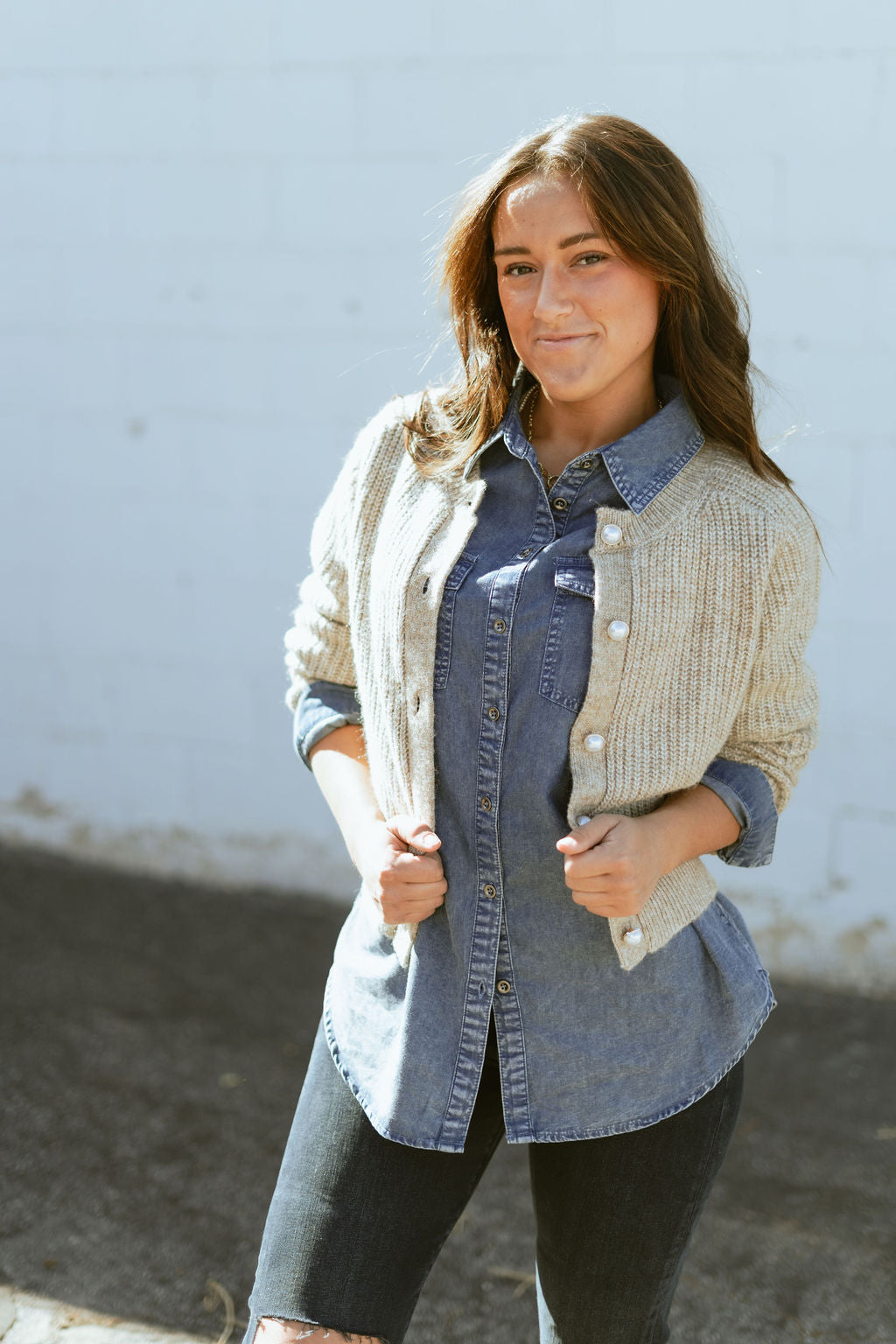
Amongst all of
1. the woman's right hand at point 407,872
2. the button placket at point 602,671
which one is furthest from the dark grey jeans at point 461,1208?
the button placket at point 602,671

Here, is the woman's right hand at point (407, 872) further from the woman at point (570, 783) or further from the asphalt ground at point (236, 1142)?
the asphalt ground at point (236, 1142)

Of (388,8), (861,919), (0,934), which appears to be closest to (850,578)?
(861,919)

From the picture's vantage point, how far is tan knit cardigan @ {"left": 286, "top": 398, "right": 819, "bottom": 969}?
1490 millimetres

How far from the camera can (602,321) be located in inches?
59.5

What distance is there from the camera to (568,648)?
1488 mm

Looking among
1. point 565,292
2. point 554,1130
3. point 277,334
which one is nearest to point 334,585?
point 565,292

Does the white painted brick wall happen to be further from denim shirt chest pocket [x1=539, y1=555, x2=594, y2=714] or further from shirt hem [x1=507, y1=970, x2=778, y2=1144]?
shirt hem [x1=507, y1=970, x2=778, y2=1144]

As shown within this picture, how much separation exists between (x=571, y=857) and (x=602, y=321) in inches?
23.4

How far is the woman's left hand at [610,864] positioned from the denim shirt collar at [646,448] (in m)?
0.36

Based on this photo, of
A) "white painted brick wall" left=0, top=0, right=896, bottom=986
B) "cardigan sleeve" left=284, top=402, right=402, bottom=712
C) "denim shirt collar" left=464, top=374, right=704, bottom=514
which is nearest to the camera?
"denim shirt collar" left=464, top=374, right=704, bottom=514

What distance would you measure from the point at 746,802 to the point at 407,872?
0.41m

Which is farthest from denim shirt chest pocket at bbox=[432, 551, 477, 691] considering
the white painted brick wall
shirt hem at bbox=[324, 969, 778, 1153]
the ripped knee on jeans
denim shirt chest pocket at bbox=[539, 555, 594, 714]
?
the white painted brick wall

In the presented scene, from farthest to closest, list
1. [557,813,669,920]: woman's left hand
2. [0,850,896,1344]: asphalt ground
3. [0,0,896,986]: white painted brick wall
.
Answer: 1. [0,0,896,986]: white painted brick wall
2. [0,850,896,1344]: asphalt ground
3. [557,813,669,920]: woman's left hand

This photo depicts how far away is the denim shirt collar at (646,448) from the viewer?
1.54m
